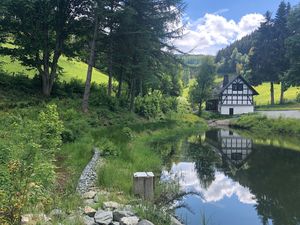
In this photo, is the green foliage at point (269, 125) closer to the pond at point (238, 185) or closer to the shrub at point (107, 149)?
the pond at point (238, 185)

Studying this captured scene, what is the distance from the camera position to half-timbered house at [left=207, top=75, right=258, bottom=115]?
67125 millimetres

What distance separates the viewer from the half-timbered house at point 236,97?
6712 centimetres

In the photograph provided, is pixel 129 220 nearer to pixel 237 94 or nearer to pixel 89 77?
pixel 89 77

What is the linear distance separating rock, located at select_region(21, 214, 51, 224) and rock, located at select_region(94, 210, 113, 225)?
0.98m

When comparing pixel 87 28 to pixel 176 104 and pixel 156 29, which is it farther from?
pixel 176 104

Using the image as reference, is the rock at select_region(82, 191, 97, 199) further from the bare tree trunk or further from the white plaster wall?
the white plaster wall

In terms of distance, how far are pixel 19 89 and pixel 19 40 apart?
4005 mm

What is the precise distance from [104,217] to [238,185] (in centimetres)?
888

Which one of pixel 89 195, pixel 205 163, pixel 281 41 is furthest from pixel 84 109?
pixel 281 41

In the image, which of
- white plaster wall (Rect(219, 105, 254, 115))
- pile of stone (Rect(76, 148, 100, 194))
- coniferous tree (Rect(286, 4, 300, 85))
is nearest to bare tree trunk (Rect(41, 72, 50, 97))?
pile of stone (Rect(76, 148, 100, 194))

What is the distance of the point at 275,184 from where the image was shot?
14.3 meters

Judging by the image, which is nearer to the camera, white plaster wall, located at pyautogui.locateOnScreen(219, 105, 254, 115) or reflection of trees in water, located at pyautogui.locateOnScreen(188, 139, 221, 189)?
reflection of trees in water, located at pyautogui.locateOnScreen(188, 139, 221, 189)

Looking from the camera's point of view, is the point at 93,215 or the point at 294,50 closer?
the point at 93,215

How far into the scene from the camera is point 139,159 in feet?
47.9
